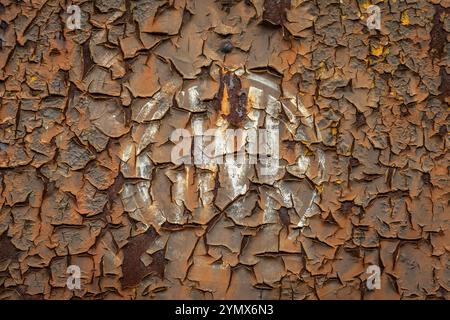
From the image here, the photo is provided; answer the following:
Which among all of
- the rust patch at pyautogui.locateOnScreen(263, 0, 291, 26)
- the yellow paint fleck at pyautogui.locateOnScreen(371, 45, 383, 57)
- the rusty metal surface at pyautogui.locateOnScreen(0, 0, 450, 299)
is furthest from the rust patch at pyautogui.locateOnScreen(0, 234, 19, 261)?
the yellow paint fleck at pyautogui.locateOnScreen(371, 45, 383, 57)

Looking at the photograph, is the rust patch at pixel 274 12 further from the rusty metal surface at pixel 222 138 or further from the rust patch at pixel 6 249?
the rust patch at pixel 6 249

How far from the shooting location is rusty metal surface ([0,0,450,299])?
4.55ft

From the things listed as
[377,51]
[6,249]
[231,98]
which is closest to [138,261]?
[6,249]

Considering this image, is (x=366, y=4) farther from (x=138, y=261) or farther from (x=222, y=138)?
(x=138, y=261)

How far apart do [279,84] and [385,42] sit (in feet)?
1.04

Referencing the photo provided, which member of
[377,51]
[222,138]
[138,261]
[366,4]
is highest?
[366,4]

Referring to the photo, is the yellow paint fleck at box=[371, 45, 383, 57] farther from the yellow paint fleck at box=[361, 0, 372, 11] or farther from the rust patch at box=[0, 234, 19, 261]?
the rust patch at box=[0, 234, 19, 261]

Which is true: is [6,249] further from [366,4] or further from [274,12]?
[366,4]

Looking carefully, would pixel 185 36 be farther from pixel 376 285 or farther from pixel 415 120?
pixel 376 285

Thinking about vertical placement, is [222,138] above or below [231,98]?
below

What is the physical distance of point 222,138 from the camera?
1422 millimetres

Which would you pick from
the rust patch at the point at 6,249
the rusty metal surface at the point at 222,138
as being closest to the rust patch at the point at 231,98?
the rusty metal surface at the point at 222,138

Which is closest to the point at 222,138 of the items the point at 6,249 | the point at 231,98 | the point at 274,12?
the point at 231,98

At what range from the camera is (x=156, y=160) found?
4.62 feet
